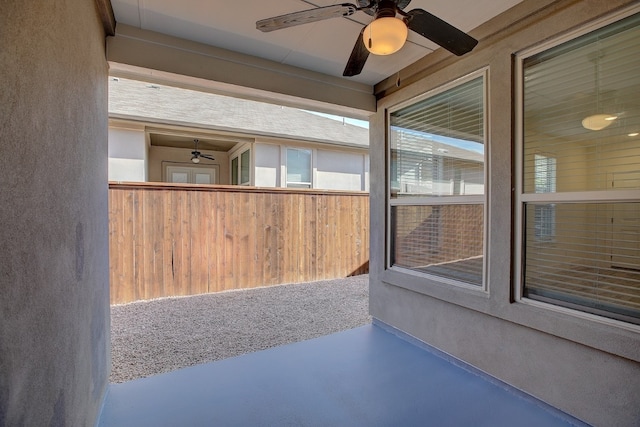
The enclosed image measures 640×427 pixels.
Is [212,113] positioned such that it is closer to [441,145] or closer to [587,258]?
[441,145]

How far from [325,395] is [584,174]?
2277 millimetres

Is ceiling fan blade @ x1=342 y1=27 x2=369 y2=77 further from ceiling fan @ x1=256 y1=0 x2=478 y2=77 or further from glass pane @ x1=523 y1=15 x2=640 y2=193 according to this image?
glass pane @ x1=523 y1=15 x2=640 y2=193

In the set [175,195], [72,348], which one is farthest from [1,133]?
[175,195]

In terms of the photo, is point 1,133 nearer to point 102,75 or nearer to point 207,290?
point 102,75

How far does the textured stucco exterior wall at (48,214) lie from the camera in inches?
36.1

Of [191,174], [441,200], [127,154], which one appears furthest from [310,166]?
[441,200]

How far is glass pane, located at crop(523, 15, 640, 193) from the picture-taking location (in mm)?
1798

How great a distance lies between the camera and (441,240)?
2.97 metres

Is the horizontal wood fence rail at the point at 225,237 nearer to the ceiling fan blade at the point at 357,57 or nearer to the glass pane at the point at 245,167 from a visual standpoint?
the glass pane at the point at 245,167

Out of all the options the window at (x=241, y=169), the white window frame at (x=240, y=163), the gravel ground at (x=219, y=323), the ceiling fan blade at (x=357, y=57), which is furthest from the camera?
the window at (x=241, y=169)

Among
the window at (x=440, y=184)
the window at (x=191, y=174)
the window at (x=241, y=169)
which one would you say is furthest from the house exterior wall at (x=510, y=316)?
the window at (x=191, y=174)

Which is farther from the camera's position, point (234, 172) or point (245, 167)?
point (234, 172)

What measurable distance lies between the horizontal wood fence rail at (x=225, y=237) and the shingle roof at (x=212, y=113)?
176cm

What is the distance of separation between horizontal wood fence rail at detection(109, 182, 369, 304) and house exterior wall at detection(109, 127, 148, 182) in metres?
1.73
